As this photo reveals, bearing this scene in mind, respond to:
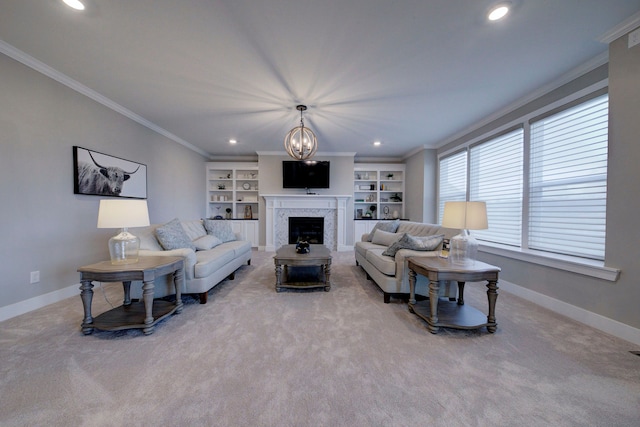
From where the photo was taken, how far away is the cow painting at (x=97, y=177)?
285 centimetres

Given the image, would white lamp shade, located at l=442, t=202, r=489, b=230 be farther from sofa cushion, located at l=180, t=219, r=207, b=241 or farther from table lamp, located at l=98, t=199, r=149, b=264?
sofa cushion, located at l=180, t=219, r=207, b=241

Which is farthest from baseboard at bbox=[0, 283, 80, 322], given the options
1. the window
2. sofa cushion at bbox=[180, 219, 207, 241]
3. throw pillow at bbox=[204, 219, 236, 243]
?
the window

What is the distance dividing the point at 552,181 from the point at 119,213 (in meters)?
4.56

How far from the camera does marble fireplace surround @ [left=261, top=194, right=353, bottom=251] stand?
232 inches

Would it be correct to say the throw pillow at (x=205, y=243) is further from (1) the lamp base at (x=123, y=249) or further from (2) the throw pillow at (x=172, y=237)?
(1) the lamp base at (x=123, y=249)

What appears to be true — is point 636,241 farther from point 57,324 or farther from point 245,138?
point 245,138

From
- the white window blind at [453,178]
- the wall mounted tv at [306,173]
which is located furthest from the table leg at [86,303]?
the white window blind at [453,178]

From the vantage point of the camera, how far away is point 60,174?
266 cm

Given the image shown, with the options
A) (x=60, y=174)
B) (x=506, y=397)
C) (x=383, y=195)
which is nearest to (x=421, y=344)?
(x=506, y=397)

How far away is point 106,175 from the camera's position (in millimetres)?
3219

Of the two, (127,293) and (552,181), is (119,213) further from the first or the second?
(552,181)

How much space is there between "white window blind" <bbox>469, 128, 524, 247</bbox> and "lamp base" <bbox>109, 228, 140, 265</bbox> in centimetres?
459

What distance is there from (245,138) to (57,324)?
3.88 meters

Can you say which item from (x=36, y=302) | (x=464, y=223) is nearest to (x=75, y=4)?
(x=36, y=302)
